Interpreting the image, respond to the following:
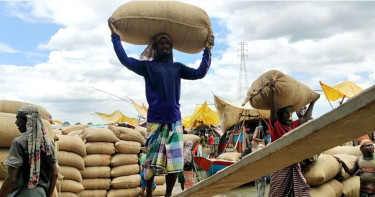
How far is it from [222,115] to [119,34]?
531 inches

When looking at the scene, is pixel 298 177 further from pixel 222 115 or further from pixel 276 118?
Answer: pixel 222 115

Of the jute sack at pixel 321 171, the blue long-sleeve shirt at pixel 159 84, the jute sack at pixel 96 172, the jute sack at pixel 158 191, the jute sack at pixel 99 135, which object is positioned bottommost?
the jute sack at pixel 158 191

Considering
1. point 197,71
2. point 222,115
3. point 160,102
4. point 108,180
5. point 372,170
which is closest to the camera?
point 160,102

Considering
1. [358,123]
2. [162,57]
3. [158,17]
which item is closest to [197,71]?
[162,57]

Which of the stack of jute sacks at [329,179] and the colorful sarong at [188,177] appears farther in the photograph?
the colorful sarong at [188,177]

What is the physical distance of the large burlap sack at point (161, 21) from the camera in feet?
10.8

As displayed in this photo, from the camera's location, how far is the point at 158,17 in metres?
3.26

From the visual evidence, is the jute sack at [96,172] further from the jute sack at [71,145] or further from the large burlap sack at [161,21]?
the large burlap sack at [161,21]

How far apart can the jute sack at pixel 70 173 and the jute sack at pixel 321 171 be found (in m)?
3.82

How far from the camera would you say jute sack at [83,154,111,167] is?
6.97 metres

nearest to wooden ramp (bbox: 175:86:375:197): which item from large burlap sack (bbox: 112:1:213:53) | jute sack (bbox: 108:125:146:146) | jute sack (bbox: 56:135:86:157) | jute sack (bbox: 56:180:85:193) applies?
large burlap sack (bbox: 112:1:213:53)

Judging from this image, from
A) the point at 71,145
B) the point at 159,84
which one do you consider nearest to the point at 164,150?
the point at 159,84

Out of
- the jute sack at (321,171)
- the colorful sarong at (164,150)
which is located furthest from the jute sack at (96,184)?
the colorful sarong at (164,150)

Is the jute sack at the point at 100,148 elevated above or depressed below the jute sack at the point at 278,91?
below
